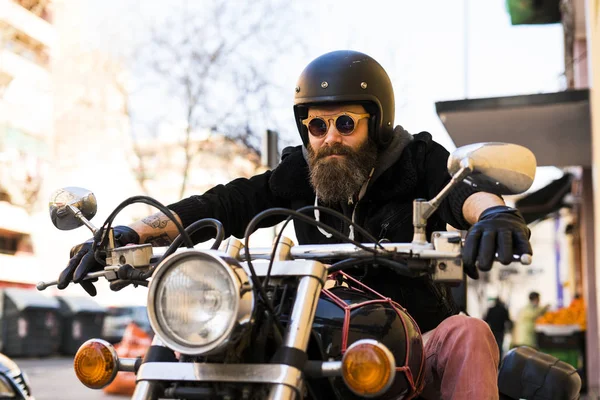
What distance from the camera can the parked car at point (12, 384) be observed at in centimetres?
465

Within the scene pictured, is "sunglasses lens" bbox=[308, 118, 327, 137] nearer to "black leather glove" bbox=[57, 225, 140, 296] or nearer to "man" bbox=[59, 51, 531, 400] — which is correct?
"man" bbox=[59, 51, 531, 400]

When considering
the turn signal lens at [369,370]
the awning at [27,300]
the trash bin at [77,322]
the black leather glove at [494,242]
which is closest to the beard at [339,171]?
the black leather glove at [494,242]

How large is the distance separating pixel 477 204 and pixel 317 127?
0.81 m

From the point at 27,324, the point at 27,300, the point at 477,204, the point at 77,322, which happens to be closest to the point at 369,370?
the point at 477,204

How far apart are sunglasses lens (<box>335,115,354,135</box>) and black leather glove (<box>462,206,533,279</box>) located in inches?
45.7

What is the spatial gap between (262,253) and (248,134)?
16480 millimetres

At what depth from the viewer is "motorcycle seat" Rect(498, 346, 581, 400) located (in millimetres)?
3422

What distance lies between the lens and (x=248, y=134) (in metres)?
18.8

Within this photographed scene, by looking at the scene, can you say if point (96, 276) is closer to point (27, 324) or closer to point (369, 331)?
point (369, 331)

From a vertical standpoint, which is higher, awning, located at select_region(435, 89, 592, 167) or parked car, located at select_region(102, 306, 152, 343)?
awning, located at select_region(435, 89, 592, 167)

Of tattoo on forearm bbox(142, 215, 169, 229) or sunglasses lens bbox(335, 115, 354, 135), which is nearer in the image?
tattoo on forearm bbox(142, 215, 169, 229)

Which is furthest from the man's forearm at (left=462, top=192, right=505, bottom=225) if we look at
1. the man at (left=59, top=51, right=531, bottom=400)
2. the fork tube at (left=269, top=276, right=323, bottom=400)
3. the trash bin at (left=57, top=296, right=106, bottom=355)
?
the trash bin at (left=57, top=296, right=106, bottom=355)

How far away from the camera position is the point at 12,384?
185 inches

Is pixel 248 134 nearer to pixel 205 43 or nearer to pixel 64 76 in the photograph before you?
pixel 205 43
